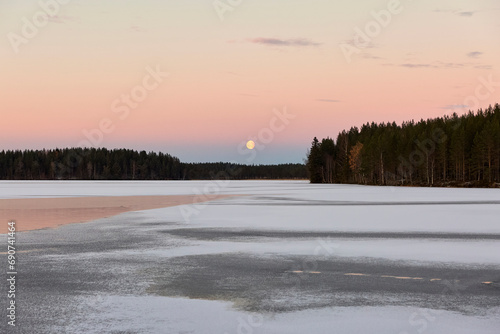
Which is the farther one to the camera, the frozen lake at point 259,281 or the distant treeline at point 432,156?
the distant treeline at point 432,156

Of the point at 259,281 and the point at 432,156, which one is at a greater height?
the point at 432,156

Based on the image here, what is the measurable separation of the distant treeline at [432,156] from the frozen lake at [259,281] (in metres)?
108

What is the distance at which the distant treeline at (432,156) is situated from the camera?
124 metres

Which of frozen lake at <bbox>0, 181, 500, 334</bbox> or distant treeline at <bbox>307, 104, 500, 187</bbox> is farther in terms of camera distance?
distant treeline at <bbox>307, 104, 500, 187</bbox>

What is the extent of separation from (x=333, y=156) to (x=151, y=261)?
186 meters

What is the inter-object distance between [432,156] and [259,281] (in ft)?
446

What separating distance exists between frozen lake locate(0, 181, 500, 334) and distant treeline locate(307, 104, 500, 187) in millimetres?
108164

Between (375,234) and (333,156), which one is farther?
(333,156)

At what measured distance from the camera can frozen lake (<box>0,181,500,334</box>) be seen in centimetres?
861

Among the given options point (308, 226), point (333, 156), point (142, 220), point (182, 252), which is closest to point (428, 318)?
point (182, 252)

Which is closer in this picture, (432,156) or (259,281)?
(259,281)

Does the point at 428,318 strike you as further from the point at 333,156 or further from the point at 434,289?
the point at 333,156

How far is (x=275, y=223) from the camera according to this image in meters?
26.0

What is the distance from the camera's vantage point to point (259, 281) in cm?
1188
